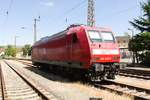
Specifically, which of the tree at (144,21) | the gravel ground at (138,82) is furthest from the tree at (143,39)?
the gravel ground at (138,82)

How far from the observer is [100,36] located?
18.3 meters

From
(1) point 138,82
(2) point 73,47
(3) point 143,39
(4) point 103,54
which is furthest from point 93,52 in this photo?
(3) point 143,39

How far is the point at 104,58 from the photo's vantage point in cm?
1758

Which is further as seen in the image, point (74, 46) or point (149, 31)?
point (149, 31)

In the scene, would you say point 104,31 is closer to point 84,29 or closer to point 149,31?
point 84,29

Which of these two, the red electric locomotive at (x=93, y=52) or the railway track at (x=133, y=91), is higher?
the red electric locomotive at (x=93, y=52)

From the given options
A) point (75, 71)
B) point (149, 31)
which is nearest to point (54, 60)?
point (75, 71)

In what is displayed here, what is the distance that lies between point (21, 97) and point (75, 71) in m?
6.58

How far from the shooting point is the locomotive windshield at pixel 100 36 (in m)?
17.9

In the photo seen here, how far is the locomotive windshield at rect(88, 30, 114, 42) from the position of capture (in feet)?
58.9

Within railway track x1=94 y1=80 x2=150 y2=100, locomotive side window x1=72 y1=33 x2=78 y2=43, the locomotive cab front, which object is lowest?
railway track x1=94 y1=80 x2=150 y2=100

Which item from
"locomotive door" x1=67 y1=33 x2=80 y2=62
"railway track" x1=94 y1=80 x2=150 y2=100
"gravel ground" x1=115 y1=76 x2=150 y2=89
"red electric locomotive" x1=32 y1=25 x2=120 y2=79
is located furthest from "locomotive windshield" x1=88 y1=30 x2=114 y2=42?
"gravel ground" x1=115 y1=76 x2=150 y2=89

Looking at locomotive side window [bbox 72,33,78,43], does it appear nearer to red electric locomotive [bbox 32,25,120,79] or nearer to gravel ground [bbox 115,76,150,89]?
red electric locomotive [bbox 32,25,120,79]

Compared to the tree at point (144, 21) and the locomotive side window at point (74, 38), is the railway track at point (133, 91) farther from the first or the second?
the tree at point (144, 21)
